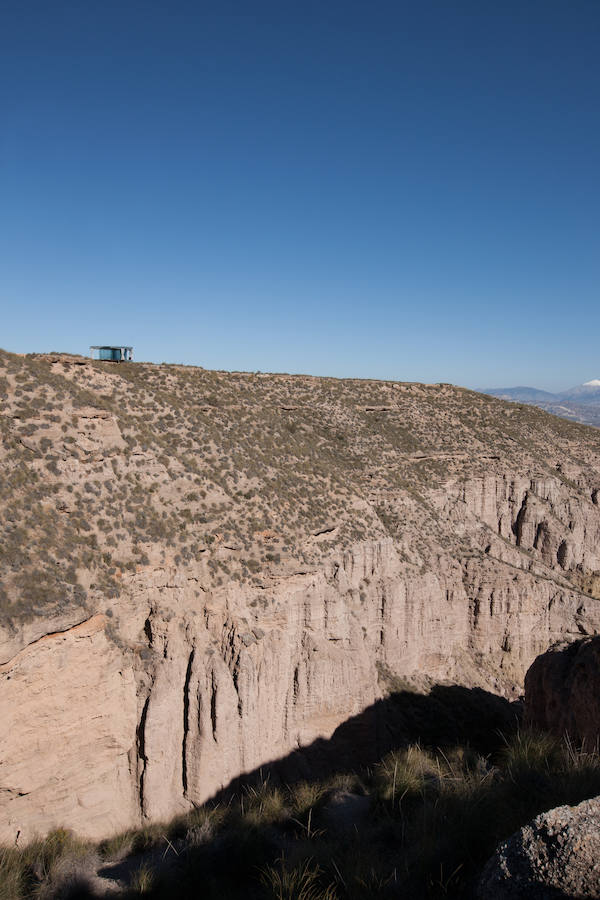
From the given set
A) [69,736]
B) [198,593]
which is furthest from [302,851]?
[198,593]

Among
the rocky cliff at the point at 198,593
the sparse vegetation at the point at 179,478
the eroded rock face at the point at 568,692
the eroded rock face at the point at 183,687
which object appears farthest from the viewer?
the sparse vegetation at the point at 179,478

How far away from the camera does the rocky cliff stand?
14.9 metres

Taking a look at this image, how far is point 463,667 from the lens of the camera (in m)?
30.0

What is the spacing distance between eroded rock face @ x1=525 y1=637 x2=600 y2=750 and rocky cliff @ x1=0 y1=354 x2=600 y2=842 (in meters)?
6.93

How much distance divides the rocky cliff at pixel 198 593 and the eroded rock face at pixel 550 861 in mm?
12133

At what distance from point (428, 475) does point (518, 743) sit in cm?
2730

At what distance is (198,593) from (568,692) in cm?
1237

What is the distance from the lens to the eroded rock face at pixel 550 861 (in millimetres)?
5734

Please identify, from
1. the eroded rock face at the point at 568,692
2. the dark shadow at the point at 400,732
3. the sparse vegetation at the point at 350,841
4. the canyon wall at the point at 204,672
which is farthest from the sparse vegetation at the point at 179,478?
the eroded rock face at the point at 568,692

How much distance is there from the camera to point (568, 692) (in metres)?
16.5

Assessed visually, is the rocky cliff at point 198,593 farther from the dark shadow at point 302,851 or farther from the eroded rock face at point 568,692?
the eroded rock face at point 568,692

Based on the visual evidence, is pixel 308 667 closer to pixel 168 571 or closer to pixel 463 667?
pixel 168 571

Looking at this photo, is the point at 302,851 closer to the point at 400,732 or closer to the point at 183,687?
the point at 183,687

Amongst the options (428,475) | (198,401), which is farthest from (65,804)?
(428,475)
